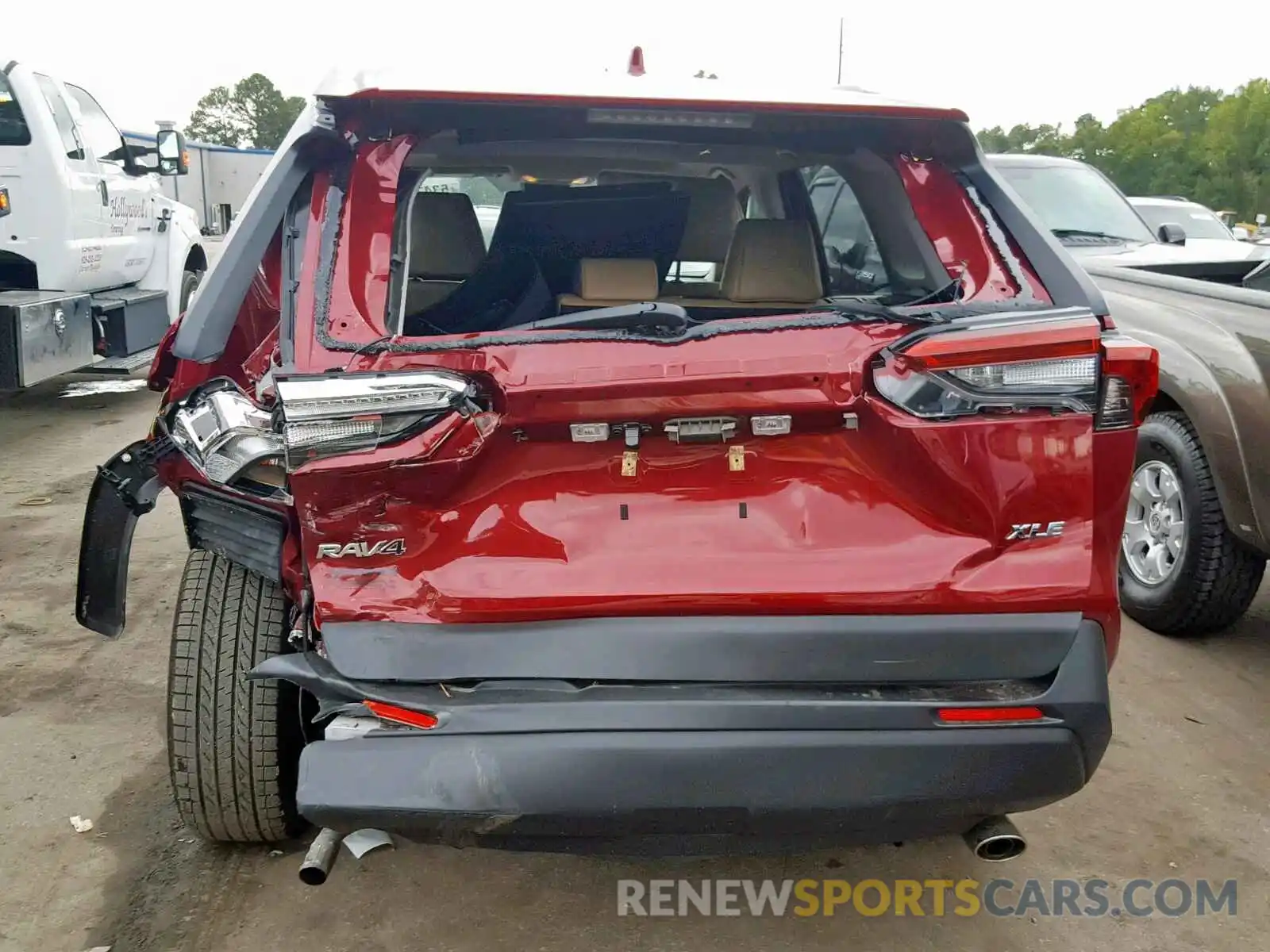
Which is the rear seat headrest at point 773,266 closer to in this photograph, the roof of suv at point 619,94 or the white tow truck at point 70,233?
the roof of suv at point 619,94

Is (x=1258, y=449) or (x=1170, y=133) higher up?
(x=1170, y=133)

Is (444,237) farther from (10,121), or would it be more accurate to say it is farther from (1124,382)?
(10,121)

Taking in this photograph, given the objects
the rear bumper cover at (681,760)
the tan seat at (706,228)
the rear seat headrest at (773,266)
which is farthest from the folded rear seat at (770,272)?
the rear bumper cover at (681,760)

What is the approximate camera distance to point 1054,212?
668 cm

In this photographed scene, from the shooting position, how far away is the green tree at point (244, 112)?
86438 millimetres

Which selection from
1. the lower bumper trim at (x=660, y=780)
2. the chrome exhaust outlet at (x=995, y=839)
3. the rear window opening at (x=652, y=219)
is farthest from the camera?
the rear window opening at (x=652, y=219)

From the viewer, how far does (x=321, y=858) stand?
6.75 feet

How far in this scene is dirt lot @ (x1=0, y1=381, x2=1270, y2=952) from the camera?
2379mm

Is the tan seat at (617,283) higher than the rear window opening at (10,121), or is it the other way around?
the rear window opening at (10,121)

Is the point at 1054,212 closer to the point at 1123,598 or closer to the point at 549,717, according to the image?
the point at 1123,598

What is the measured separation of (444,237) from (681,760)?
1.87 meters

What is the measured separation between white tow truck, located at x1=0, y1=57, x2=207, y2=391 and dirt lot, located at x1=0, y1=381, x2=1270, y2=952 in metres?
3.03

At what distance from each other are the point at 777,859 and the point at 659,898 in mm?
346

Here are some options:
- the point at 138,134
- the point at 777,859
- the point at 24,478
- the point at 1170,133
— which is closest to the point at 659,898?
the point at 777,859
